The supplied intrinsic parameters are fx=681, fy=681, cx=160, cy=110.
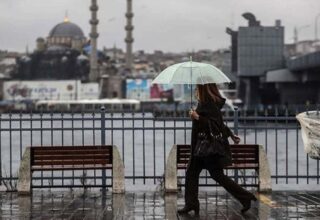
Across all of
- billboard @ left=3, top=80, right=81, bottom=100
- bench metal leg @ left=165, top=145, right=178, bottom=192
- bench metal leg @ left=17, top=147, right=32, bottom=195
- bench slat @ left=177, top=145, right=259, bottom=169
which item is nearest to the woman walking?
bench slat @ left=177, top=145, right=259, bottom=169

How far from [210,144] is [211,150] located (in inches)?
3.1

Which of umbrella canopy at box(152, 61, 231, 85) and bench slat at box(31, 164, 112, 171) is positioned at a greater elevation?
umbrella canopy at box(152, 61, 231, 85)

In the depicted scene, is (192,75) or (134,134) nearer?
(192,75)

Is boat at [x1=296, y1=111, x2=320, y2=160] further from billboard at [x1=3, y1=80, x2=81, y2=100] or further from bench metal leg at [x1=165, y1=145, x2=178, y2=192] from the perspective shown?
billboard at [x1=3, y1=80, x2=81, y2=100]

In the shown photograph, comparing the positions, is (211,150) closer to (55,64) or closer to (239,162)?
(239,162)

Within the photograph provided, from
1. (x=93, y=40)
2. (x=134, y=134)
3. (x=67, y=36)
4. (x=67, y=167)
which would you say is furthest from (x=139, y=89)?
(x=67, y=167)

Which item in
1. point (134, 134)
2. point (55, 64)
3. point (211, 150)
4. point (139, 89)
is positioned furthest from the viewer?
point (55, 64)

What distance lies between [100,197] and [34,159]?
123 centimetres

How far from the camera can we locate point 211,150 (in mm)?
8789

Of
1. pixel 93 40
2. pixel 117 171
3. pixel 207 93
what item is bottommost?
pixel 117 171

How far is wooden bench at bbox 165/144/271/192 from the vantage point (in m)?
11.0

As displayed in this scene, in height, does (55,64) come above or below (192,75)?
above

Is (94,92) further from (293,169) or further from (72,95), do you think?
(293,169)

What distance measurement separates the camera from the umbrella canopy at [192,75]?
8.95 m
